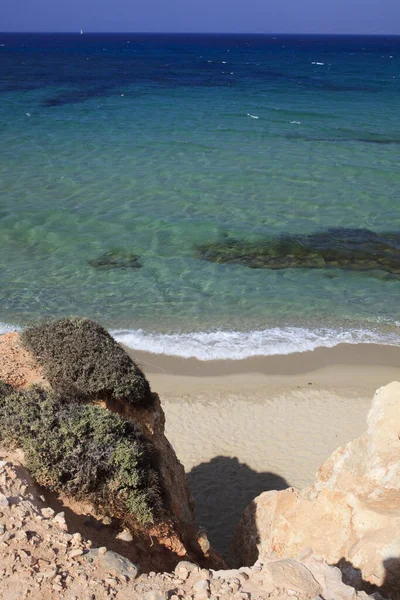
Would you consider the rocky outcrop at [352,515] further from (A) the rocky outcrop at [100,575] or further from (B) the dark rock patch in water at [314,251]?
(B) the dark rock patch in water at [314,251]

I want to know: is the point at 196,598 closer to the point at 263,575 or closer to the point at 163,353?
the point at 263,575

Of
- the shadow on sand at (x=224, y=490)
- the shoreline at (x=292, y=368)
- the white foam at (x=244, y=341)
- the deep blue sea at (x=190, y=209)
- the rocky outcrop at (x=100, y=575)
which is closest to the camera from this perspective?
the rocky outcrop at (x=100, y=575)

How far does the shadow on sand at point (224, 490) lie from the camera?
11.2 m

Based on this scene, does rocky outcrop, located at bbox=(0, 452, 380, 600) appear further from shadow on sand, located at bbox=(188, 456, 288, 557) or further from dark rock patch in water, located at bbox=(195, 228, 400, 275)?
dark rock patch in water, located at bbox=(195, 228, 400, 275)

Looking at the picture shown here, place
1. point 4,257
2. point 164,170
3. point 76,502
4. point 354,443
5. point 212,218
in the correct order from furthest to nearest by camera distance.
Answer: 1. point 164,170
2. point 212,218
3. point 4,257
4. point 354,443
5. point 76,502

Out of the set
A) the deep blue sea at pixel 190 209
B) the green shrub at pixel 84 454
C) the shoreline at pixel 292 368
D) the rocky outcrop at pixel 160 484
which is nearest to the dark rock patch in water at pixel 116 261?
the deep blue sea at pixel 190 209

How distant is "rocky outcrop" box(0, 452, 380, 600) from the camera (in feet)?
18.1

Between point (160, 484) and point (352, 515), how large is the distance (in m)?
2.43

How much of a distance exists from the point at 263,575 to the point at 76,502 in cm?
234

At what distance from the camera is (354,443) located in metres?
8.62

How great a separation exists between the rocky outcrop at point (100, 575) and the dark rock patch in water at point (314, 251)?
16.4 m

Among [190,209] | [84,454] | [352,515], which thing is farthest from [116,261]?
[352,515]

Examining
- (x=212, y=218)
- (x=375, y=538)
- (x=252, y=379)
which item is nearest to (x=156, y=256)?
(x=212, y=218)

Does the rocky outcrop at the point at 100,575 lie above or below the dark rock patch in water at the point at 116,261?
above
